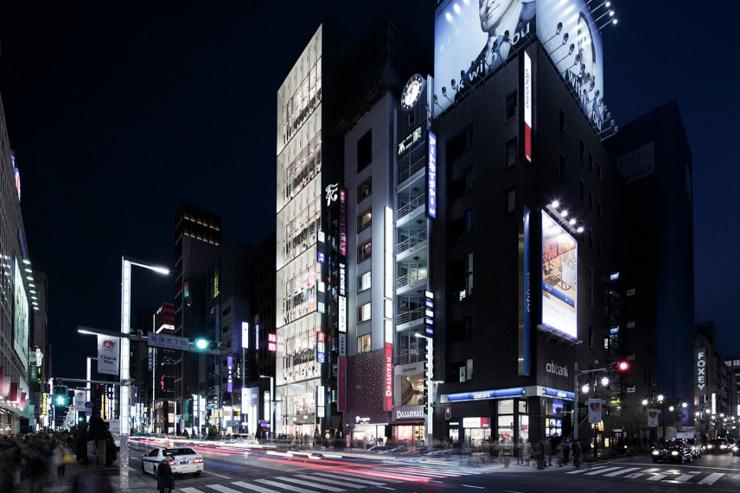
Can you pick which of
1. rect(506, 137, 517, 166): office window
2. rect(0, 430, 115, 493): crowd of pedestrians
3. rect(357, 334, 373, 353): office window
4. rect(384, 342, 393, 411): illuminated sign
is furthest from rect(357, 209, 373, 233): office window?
rect(0, 430, 115, 493): crowd of pedestrians

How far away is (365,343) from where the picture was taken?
64.8 metres

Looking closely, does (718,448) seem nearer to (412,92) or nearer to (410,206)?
(410,206)

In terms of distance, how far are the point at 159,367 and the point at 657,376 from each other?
6157 inches

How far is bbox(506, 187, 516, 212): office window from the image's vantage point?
47625 millimetres

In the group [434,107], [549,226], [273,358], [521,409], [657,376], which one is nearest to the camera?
[521,409]

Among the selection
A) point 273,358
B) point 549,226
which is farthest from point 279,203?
point 549,226

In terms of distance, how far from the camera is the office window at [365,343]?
2508 inches

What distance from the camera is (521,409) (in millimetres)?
44688

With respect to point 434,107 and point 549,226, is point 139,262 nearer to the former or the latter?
point 549,226

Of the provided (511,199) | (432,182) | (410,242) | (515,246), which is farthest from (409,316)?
(511,199)

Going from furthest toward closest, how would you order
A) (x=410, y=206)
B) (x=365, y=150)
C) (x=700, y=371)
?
(x=700, y=371) < (x=365, y=150) < (x=410, y=206)

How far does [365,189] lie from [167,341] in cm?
4681

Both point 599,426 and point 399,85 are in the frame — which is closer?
point 599,426

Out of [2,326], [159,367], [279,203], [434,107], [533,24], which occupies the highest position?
[533,24]
